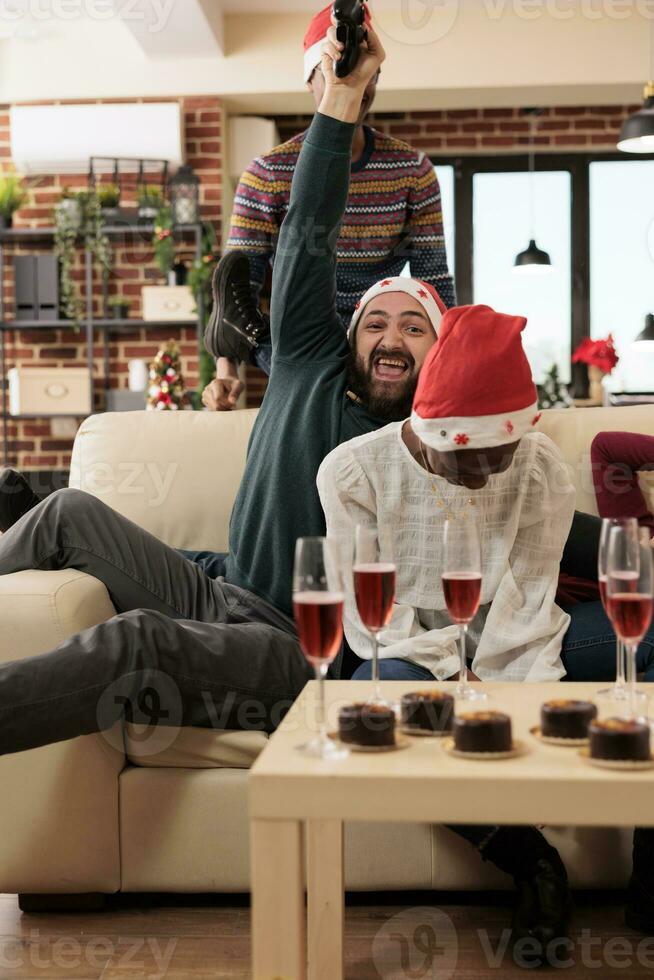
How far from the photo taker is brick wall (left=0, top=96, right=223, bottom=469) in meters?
5.66

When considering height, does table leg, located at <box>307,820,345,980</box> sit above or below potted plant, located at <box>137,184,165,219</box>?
below

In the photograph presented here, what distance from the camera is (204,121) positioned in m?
5.61

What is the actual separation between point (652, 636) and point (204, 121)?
4540mm

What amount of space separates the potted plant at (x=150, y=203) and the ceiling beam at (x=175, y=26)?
2.21 ft

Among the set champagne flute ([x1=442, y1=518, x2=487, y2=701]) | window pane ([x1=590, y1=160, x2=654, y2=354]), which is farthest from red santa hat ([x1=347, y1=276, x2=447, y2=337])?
window pane ([x1=590, y1=160, x2=654, y2=354])

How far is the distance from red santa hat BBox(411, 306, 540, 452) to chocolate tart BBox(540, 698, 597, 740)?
549mm

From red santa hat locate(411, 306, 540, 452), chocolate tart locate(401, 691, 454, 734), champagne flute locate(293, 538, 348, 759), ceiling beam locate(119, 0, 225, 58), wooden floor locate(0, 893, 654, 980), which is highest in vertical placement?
ceiling beam locate(119, 0, 225, 58)

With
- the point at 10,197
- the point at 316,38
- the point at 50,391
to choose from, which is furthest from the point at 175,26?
the point at 316,38

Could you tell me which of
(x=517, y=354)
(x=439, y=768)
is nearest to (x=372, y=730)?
(x=439, y=768)

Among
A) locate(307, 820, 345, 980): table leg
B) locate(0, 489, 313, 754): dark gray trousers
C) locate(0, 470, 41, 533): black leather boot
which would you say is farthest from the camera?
locate(0, 470, 41, 533): black leather boot

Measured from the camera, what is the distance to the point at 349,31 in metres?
1.84

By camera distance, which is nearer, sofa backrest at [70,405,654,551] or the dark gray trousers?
the dark gray trousers

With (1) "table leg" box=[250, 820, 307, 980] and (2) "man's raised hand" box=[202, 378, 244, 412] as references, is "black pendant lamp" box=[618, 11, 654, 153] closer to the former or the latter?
(2) "man's raised hand" box=[202, 378, 244, 412]

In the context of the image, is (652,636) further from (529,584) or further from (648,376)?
(648,376)
